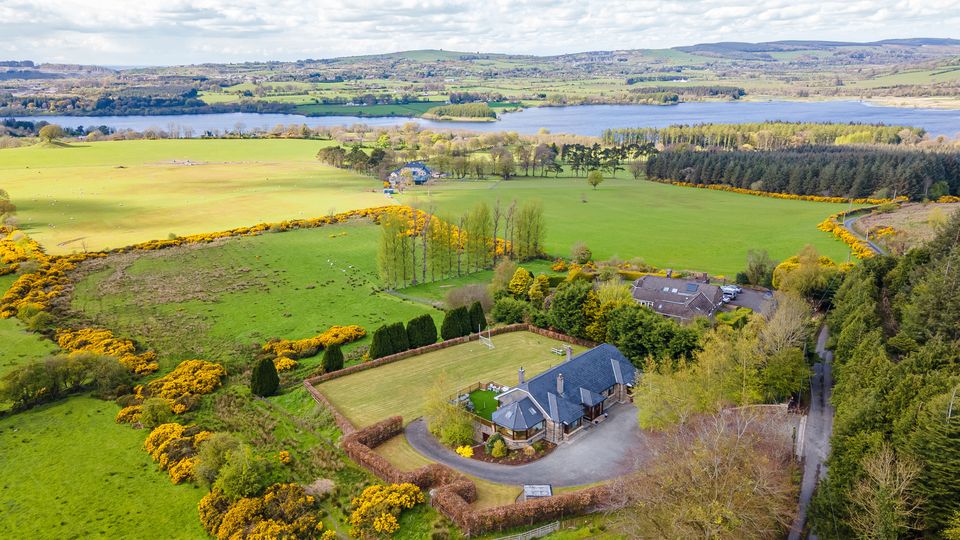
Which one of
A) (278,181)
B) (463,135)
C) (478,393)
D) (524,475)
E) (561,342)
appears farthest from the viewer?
(463,135)

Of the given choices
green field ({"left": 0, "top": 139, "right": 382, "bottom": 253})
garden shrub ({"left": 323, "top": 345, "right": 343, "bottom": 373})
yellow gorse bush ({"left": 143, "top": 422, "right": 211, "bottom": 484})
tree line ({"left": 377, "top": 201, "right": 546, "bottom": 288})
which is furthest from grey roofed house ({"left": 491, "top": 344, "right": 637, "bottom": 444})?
green field ({"left": 0, "top": 139, "right": 382, "bottom": 253})

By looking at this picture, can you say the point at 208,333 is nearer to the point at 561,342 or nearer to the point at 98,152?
the point at 561,342

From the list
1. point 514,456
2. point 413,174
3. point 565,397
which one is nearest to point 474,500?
point 514,456

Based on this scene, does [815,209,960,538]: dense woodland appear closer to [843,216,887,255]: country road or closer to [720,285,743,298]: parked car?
[720,285,743,298]: parked car

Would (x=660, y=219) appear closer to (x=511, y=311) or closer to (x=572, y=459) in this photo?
(x=511, y=311)

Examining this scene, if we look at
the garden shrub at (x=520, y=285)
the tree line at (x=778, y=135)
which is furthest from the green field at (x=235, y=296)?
the tree line at (x=778, y=135)

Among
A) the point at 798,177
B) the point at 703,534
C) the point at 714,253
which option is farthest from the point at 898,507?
the point at 798,177

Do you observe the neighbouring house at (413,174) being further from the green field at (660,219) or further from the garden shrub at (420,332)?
the garden shrub at (420,332)
